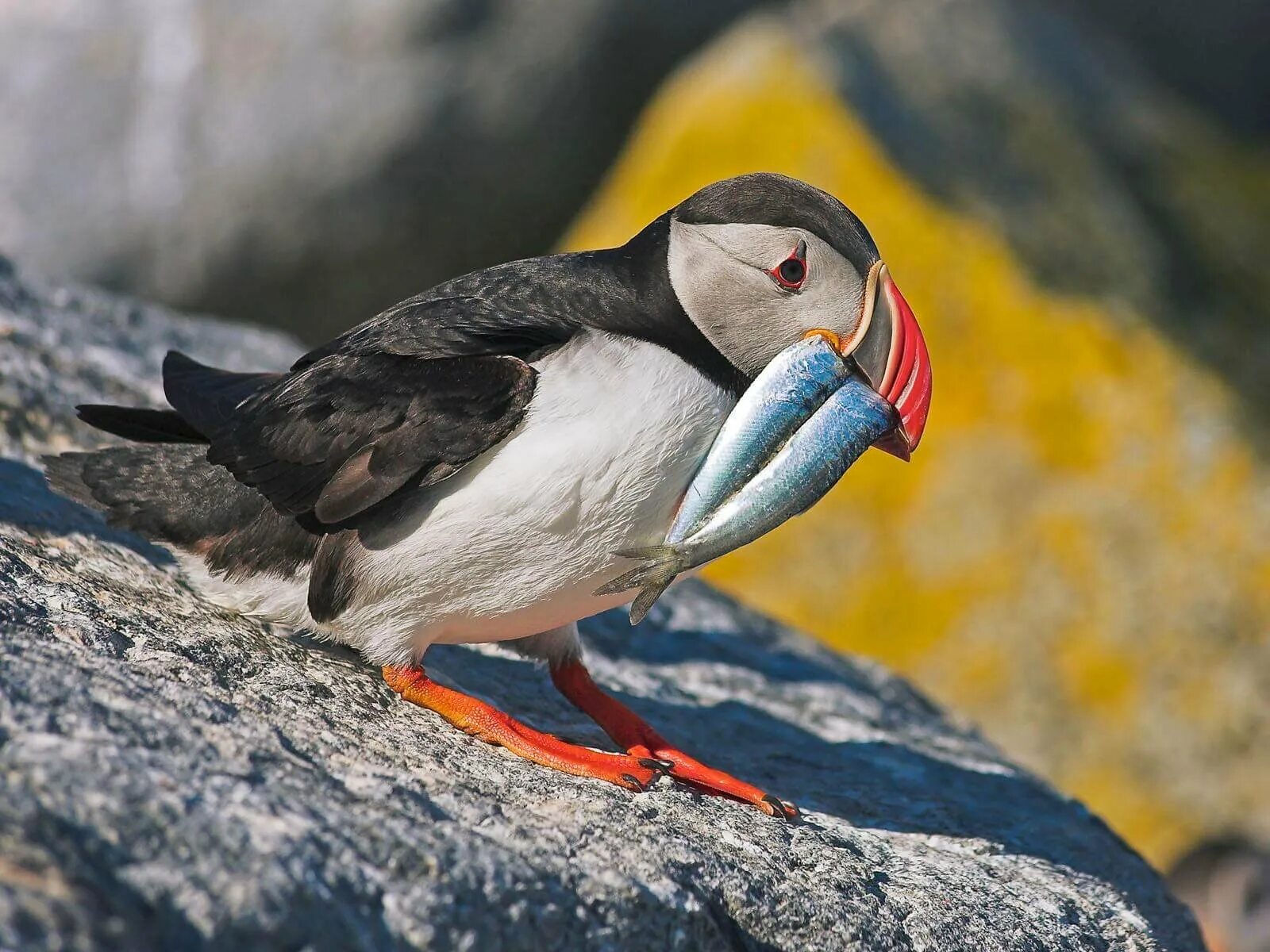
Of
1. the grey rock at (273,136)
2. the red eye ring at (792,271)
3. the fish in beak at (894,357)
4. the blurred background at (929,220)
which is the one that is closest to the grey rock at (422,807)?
the fish in beak at (894,357)

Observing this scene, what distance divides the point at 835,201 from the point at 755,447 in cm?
62

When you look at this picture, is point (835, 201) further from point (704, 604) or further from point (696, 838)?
point (704, 604)

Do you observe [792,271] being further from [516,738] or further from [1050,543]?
[1050,543]

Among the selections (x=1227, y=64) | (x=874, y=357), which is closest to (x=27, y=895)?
(x=874, y=357)

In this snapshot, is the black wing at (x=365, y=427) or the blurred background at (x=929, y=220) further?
the blurred background at (x=929, y=220)

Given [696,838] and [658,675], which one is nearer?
[696,838]

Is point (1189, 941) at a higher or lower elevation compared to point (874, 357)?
lower

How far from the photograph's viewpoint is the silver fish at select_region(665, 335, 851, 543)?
342 cm

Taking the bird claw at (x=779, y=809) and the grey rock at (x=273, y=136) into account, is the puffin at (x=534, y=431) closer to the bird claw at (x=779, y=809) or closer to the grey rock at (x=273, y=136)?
the bird claw at (x=779, y=809)

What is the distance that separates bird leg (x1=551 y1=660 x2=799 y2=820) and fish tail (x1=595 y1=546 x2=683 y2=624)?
0.45 m

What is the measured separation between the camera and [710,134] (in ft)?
30.8

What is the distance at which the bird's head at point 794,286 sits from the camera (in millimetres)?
3436

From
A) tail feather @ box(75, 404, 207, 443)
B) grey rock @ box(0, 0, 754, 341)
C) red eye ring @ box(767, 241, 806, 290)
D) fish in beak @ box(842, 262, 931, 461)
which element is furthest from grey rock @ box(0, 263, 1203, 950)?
grey rock @ box(0, 0, 754, 341)

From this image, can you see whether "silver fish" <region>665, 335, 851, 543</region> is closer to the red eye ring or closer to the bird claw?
the red eye ring
